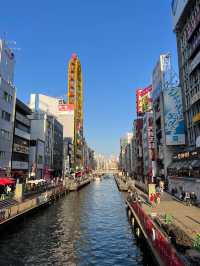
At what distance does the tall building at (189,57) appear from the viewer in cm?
6731

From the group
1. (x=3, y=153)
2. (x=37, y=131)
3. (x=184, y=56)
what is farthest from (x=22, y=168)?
(x=184, y=56)

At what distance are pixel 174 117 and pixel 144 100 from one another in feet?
253

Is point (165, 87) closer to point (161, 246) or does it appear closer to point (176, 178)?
point (176, 178)

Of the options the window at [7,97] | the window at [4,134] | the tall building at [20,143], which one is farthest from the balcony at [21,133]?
the window at [7,97]

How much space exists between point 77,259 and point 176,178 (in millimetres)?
39070

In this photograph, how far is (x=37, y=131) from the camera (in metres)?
130

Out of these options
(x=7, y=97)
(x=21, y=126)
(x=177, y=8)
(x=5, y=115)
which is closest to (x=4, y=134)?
(x=5, y=115)

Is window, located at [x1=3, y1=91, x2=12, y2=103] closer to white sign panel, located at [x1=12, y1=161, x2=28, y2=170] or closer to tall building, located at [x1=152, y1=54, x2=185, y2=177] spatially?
white sign panel, located at [x1=12, y1=161, x2=28, y2=170]

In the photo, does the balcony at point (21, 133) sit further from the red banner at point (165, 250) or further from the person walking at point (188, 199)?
the red banner at point (165, 250)

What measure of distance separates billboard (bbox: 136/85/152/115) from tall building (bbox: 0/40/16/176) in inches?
A: 3514

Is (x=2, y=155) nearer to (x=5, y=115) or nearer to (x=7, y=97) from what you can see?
(x=5, y=115)

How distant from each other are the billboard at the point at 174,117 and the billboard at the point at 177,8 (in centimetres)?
2025

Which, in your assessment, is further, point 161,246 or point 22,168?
point 22,168

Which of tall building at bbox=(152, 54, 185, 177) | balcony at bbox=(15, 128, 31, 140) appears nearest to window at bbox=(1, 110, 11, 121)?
balcony at bbox=(15, 128, 31, 140)
